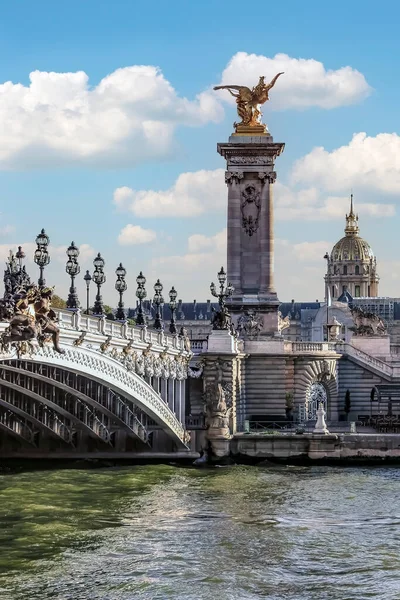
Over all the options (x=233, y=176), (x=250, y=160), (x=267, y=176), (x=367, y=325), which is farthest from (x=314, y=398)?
(x=367, y=325)

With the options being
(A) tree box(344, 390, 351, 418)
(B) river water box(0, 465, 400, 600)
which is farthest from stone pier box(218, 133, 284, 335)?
(B) river water box(0, 465, 400, 600)

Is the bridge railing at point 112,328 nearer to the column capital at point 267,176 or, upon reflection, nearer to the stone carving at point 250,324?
the stone carving at point 250,324

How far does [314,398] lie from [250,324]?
6.14 meters

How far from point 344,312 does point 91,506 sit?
96165 millimetres

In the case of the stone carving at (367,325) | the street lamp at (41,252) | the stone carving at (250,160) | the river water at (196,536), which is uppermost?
the stone carving at (250,160)

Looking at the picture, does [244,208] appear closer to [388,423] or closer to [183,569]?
[388,423]

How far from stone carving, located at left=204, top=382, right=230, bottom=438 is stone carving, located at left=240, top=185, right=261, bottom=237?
1714 cm

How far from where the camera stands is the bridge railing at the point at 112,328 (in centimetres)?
4838

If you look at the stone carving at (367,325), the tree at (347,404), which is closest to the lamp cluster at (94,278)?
the tree at (347,404)

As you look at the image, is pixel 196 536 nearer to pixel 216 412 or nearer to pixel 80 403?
pixel 80 403

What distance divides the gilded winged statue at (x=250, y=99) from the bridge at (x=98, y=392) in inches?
809

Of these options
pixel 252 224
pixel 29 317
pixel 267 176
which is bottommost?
pixel 29 317

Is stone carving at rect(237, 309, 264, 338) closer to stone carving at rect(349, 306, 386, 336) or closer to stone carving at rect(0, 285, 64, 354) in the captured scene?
stone carving at rect(349, 306, 386, 336)

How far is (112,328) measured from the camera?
54.5m
